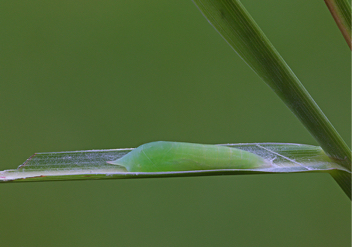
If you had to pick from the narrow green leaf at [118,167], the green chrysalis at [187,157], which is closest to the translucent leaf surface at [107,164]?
the narrow green leaf at [118,167]

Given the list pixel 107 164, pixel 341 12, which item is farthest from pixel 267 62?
pixel 107 164

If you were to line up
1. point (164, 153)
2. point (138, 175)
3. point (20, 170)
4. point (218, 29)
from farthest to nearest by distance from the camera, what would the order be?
1. point (164, 153)
2. point (20, 170)
3. point (138, 175)
4. point (218, 29)

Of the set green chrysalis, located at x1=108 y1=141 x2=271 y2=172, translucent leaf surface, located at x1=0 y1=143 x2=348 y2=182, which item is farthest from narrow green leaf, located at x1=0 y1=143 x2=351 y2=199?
green chrysalis, located at x1=108 y1=141 x2=271 y2=172

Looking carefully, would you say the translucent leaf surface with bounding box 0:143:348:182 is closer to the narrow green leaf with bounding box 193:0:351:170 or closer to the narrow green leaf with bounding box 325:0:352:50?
the narrow green leaf with bounding box 193:0:351:170

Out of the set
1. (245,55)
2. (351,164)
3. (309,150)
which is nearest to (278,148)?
(309,150)

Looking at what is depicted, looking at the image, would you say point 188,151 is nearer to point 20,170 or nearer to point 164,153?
point 164,153

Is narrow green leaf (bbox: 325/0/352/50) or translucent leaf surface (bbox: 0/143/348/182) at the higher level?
narrow green leaf (bbox: 325/0/352/50)

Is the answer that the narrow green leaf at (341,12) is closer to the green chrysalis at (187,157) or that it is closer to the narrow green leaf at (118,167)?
the narrow green leaf at (118,167)
